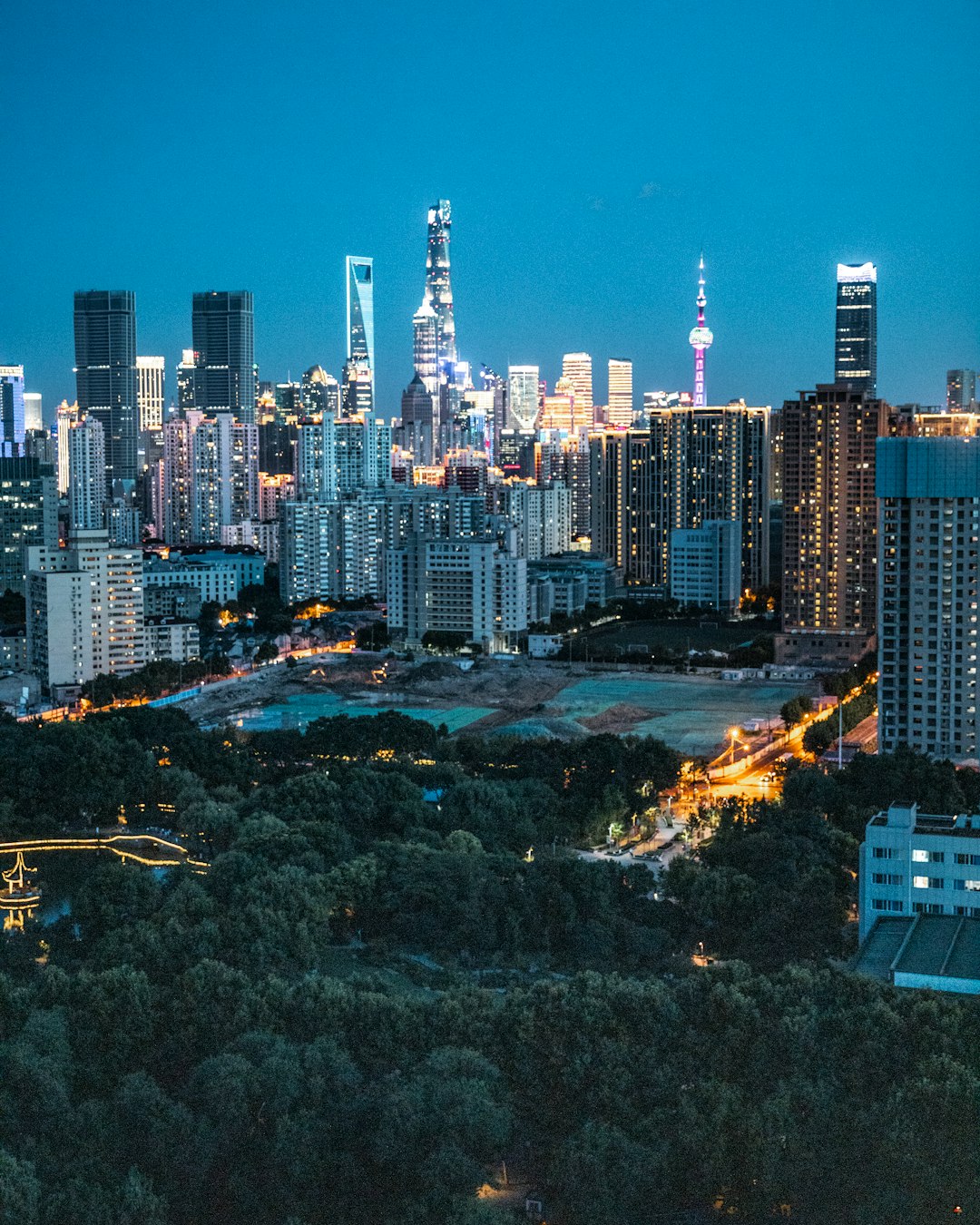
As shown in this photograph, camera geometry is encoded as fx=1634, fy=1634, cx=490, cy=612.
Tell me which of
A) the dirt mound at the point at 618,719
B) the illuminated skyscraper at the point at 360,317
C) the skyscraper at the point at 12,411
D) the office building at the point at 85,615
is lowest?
the dirt mound at the point at 618,719

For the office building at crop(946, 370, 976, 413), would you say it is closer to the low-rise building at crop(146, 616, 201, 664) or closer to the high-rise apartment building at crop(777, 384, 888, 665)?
the high-rise apartment building at crop(777, 384, 888, 665)

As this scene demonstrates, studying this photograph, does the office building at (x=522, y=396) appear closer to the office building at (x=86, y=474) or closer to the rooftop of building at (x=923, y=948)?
the office building at (x=86, y=474)

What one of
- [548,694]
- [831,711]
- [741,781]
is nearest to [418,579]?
[548,694]

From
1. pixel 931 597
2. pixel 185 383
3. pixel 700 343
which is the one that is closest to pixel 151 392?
pixel 185 383

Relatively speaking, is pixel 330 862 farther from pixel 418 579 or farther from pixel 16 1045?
pixel 418 579

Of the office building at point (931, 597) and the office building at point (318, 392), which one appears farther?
the office building at point (318, 392)

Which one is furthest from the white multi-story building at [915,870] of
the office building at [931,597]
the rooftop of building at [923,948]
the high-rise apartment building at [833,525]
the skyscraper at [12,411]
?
the skyscraper at [12,411]

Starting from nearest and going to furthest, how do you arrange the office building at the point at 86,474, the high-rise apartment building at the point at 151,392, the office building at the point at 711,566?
the office building at the point at 711,566
the office building at the point at 86,474
the high-rise apartment building at the point at 151,392
